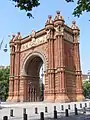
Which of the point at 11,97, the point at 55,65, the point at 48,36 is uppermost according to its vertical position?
the point at 48,36

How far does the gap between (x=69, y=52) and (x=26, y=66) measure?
37.9 ft

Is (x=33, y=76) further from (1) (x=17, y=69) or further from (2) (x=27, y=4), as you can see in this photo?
(2) (x=27, y=4)

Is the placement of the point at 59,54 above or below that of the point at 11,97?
above

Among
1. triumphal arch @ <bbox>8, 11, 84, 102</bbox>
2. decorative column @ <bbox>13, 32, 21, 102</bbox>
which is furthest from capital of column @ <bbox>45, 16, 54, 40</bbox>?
decorative column @ <bbox>13, 32, 21, 102</bbox>

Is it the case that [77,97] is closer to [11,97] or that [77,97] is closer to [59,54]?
[59,54]

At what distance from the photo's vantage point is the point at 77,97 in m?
46.8

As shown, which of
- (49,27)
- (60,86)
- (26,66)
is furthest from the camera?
(26,66)

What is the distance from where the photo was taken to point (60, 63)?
4234 cm

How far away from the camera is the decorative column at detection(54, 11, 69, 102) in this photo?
41.2 metres

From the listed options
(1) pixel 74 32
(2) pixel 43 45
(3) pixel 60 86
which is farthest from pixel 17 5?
(1) pixel 74 32

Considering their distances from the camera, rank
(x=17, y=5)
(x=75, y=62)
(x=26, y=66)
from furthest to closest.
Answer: (x=26, y=66) → (x=75, y=62) → (x=17, y=5)

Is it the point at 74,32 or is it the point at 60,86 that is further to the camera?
the point at 74,32

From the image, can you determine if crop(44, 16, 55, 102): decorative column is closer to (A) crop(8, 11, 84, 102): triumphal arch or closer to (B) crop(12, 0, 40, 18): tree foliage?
(A) crop(8, 11, 84, 102): triumphal arch

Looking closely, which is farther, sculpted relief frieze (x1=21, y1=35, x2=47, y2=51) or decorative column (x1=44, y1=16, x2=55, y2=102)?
sculpted relief frieze (x1=21, y1=35, x2=47, y2=51)
